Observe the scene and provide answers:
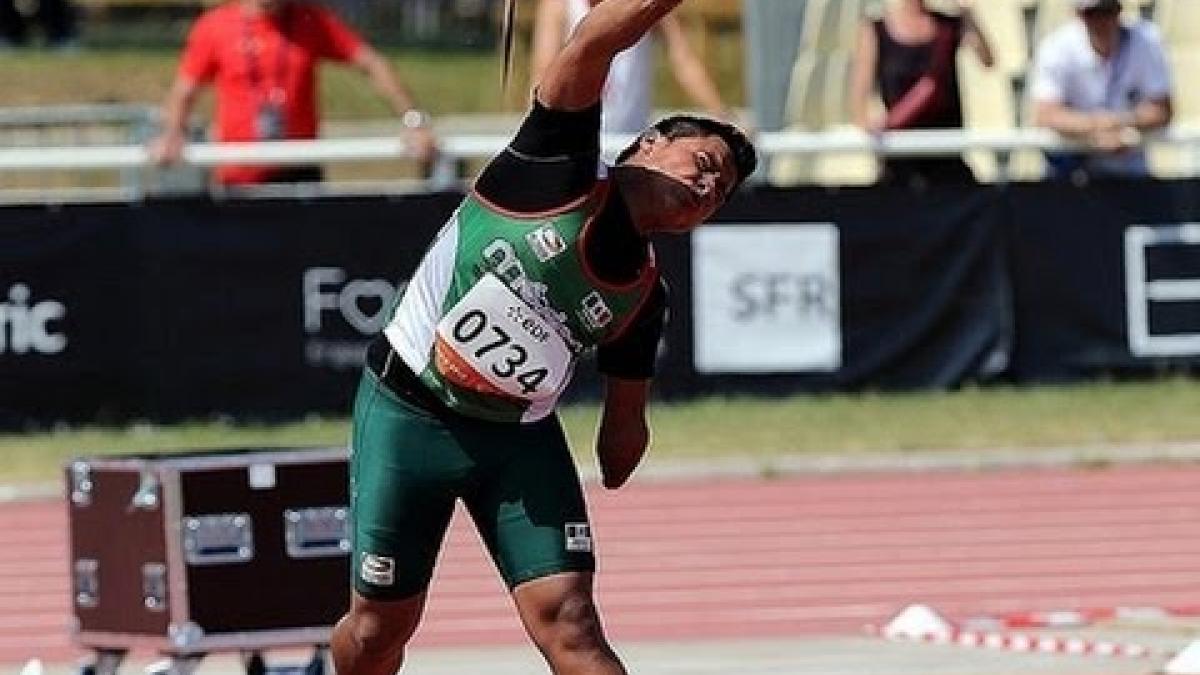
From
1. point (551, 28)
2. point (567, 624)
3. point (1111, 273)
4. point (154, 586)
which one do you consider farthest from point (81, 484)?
point (1111, 273)

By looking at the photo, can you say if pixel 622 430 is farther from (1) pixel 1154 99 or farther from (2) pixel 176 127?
(1) pixel 1154 99

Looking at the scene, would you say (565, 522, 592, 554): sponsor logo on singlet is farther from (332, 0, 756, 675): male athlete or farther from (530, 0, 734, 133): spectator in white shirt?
(530, 0, 734, 133): spectator in white shirt

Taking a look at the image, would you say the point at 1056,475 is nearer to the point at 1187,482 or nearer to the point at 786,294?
the point at 1187,482

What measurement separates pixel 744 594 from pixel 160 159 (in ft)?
19.4

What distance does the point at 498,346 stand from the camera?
8688 mm

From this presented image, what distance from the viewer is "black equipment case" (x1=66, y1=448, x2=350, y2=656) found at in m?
10.7

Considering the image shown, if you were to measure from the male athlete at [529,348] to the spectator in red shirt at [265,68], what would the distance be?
31.4ft

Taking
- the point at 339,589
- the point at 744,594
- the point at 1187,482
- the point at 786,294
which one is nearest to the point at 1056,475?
the point at 1187,482

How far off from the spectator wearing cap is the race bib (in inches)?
428

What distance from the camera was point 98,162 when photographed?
1855 centimetres

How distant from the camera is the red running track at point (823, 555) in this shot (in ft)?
43.0

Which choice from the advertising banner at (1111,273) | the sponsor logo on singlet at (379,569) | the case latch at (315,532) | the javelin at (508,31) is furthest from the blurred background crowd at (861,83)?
the sponsor logo on singlet at (379,569)

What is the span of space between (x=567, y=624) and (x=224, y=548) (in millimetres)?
2366

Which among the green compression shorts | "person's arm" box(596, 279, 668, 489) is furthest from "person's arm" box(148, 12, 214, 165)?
the green compression shorts
